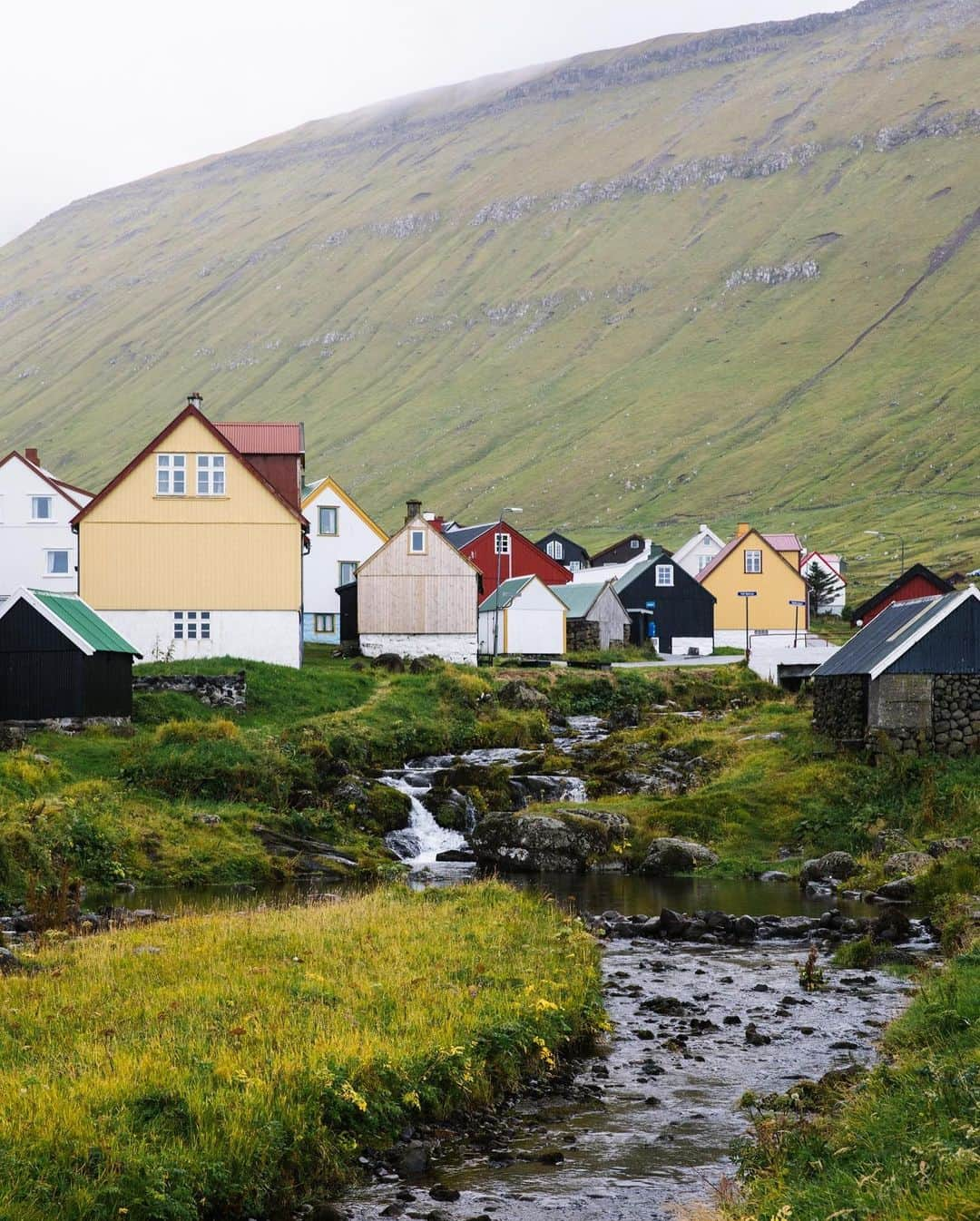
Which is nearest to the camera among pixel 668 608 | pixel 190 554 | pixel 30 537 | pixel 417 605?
pixel 190 554

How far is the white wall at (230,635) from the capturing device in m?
59.1

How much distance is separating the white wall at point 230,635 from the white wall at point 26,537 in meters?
20.5

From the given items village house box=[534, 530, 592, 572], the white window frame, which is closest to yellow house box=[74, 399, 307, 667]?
the white window frame

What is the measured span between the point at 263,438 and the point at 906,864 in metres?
41.0

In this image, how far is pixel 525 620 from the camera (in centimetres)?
8244

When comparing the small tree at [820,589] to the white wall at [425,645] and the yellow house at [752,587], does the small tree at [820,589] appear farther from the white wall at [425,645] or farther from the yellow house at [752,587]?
the white wall at [425,645]

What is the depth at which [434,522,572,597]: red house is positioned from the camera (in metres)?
100

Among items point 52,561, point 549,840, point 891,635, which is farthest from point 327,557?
point 549,840

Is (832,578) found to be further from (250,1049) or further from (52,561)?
(250,1049)

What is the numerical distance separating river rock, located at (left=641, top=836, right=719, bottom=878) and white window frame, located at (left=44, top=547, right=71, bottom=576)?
52060 mm

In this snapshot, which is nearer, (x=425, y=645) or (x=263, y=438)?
(x=263, y=438)

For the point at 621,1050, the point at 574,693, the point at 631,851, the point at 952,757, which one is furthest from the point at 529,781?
the point at 621,1050

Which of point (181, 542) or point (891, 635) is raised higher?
point (181, 542)

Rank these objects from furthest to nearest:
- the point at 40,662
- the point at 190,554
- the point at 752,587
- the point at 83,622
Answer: the point at 752,587 → the point at 190,554 → the point at 83,622 → the point at 40,662
